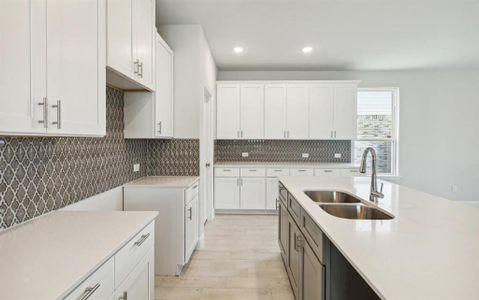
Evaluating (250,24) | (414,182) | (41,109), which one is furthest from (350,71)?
(41,109)

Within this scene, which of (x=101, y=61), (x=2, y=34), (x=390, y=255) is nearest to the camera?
(x=2, y=34)

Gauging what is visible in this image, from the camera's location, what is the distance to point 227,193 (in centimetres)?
491

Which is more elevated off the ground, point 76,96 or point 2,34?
point 2,34

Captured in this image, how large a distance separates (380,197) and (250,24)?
252 centimetres

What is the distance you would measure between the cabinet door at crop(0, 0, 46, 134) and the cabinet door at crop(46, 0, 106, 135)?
0.05 meters

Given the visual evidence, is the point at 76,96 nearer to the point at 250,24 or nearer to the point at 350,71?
the point at 250,24

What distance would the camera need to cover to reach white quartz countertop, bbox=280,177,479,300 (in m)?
Answer: 0.83

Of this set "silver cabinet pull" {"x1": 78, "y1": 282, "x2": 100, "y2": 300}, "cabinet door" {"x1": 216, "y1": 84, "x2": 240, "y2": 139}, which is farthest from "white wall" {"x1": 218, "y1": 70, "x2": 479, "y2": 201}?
"silver cabinet pull" {"x1": 78, "y1": 282, "x2": 100, "y2": 300}

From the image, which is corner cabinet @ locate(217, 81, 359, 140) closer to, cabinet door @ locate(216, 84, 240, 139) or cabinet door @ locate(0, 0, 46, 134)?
cabinet door @ locate(216, 84, 240, 139)

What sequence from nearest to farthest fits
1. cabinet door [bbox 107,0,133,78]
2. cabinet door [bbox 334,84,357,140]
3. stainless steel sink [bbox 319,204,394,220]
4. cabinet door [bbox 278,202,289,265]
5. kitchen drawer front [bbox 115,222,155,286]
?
kitchen drawer front [bbox 115,222,155,286]
cabinet door [bbox 107,0,133,78]
stainless steel sink [bbox 319,204,394,220]
cabinet door [bbox 278,202,289,265]
cabinet door [bbox 334,84,357,140]

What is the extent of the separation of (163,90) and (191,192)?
1152 mm

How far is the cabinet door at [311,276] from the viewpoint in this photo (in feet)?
4.69

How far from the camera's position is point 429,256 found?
1.04 metres

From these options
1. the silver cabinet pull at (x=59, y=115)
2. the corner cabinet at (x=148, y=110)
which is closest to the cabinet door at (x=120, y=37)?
the silver cabinet pull at (x=59, y=115)
